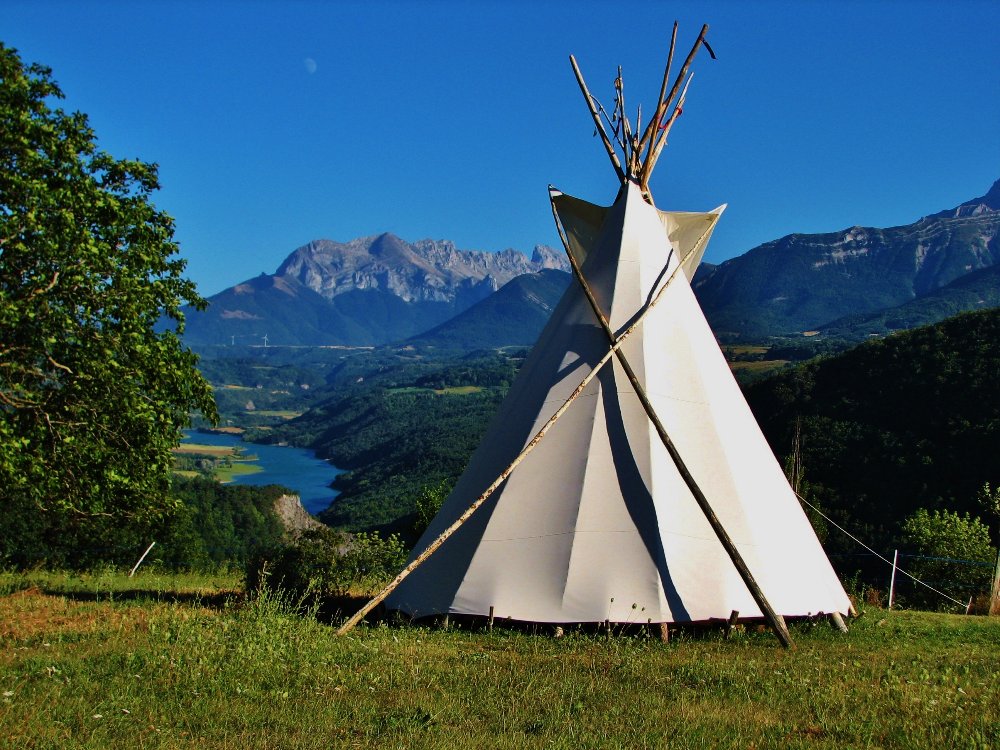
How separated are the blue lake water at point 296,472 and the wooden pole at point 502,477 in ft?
316

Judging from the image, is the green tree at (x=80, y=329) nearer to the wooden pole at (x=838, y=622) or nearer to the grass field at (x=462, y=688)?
the grass field at (x=462, y=688)

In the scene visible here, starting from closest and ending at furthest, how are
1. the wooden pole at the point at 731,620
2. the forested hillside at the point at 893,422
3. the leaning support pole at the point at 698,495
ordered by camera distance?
1. the leaning support pole at the point at 698,495
2. the wooden pole at the point at 731,620
3. the forested hillside at the point at 893,422

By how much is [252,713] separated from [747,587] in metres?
6.07

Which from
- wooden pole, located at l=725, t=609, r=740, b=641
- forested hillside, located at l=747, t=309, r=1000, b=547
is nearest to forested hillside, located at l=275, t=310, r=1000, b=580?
forested hillside, located at l=747, t=309, r=1000, b=547

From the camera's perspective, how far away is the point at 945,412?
43625 mm

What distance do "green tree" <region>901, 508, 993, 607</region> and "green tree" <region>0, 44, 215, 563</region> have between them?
505 inches

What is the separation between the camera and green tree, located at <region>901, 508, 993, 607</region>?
16.5 m

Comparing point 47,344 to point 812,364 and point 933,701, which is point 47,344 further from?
point 812,364

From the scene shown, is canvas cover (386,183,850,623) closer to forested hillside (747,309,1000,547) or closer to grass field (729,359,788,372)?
forested hillside (747,309,1000,547)

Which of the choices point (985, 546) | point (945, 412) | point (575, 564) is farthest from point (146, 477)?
point (945, 412)

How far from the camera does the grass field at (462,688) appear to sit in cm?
611

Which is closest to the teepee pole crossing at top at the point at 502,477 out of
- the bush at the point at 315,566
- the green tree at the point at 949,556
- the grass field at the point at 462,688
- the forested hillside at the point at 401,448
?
the grass field at the point at 462,688

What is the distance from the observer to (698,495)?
402 inches

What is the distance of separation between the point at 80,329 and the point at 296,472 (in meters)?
144
